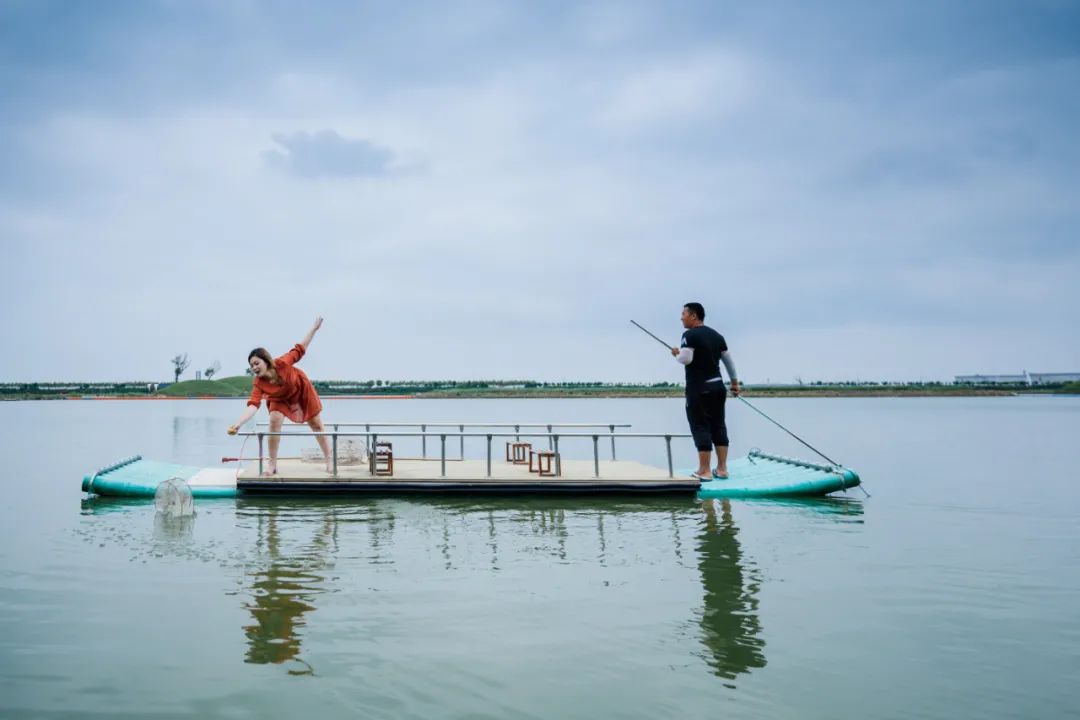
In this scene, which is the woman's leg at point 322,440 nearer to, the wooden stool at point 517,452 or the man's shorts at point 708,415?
the wooden stool at point 517,452

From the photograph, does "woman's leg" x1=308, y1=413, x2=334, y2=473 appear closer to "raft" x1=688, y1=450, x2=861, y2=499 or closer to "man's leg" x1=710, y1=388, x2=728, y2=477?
"raft" x1=688, y1=450, x2=861, y2=499

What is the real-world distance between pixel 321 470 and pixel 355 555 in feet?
16.1

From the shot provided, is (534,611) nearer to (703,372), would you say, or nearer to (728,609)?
(728,609)

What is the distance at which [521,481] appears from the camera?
11430mm

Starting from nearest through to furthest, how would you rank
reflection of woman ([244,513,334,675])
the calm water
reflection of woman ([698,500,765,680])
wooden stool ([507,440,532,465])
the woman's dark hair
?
the calm water < reflection of woman ([698,500,765,680]) < reflection of woman ([244,513,334,675]) < the woman's dark hair < wooden stool ([507,440,532,465])

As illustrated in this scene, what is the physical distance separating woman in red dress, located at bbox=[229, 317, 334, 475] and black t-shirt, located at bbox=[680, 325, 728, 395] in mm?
5736

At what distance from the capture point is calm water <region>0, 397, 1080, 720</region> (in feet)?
14.2

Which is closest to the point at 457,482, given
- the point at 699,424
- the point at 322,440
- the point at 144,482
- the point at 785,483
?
the point at 322,440

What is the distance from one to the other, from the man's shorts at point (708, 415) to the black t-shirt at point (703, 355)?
0.42ft

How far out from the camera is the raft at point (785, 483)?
11.4 meters

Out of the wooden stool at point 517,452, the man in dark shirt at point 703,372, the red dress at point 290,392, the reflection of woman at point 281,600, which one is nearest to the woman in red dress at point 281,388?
the red dress at point 290,392

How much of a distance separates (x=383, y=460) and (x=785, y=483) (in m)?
6.67

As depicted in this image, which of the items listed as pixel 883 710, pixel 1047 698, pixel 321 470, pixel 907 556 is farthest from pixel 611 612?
pixel 321 470

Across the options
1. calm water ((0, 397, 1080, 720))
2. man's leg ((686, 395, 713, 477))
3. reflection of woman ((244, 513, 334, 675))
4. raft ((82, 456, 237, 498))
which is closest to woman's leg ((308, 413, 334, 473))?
calm water ((0, 397, 1080, 720))
